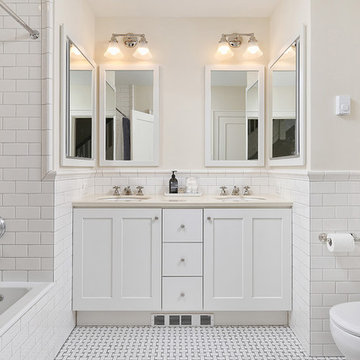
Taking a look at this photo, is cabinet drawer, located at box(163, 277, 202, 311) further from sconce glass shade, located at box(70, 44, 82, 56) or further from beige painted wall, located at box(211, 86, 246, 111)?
sconce glass shade, located at box(70, 44, 82, 56)

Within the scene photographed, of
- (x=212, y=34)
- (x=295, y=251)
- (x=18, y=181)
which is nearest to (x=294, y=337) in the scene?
(x=295, y=251)

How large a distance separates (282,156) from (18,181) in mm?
1799

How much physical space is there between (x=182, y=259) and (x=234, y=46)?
180 cm

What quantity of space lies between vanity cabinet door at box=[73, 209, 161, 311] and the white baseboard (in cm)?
13

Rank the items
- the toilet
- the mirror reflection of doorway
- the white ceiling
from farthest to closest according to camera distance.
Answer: the white ceiling < the mirror reflection of doorway < the toilet

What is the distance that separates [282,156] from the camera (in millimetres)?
2605

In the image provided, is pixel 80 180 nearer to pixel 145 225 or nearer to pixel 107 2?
pixel 145 225

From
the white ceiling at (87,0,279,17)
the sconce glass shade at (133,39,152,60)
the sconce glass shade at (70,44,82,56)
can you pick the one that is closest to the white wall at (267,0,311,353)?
the white ceiling at (87,0,279,17)

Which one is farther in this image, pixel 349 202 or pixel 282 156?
pixel 282 156

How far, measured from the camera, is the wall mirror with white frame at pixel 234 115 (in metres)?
2.98

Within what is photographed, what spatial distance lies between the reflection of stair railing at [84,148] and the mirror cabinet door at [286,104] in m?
1.46

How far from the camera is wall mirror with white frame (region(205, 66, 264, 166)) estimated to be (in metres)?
2.98

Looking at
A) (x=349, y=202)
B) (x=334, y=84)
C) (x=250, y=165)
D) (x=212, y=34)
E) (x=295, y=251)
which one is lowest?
(x=295, y=251)

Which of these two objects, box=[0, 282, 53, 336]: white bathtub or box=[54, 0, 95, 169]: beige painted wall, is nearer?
box=[0, 282, 53, 336]: white bathtub
